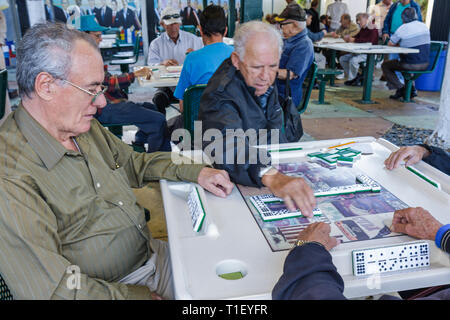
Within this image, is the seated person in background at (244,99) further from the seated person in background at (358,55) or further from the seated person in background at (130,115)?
the seated person in background at (358,55)

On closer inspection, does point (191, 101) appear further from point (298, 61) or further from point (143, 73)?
point (298, 61)

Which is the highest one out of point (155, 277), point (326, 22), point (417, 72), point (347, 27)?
point (326, 22)

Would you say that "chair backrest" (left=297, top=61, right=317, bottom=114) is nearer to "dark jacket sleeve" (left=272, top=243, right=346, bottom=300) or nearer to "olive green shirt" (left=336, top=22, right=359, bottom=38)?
"dark jacket sleeve" (left=272, top=243, right=346, bottom=300)

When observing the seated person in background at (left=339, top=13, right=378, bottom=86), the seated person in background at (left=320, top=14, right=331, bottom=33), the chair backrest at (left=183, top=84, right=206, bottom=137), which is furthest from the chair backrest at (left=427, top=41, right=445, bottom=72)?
the chair backrest at (left=183, top=84, right=206, bottom=137)

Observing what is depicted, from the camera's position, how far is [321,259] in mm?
1019

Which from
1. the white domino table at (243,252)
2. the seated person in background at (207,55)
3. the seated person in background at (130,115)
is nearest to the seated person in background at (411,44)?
the seated person in background at (207,55)

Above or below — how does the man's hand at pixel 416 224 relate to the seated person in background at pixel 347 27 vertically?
below

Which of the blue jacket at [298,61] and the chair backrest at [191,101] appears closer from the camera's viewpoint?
the chair backrest at [191,101]

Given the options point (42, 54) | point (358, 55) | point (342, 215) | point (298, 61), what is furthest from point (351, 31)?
point (42, 54)

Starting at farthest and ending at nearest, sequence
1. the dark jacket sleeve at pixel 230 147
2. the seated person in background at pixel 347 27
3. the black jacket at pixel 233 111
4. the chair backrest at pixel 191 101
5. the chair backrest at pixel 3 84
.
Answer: the seated person in background at pixel 347 27, the chair backrest at pixel 3 84, the chair backrest at pixel 191 101, the black jacket at pixel 233 111, the dark jacket sleeve at pixel 230 147

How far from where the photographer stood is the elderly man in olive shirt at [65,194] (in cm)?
106

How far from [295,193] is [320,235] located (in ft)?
0.89
